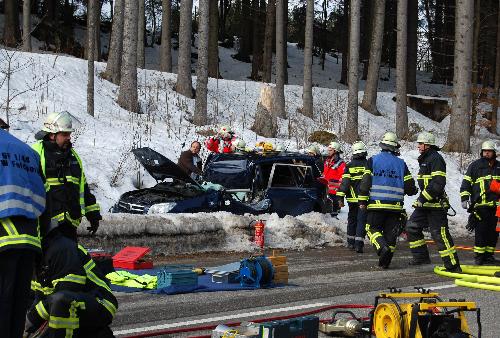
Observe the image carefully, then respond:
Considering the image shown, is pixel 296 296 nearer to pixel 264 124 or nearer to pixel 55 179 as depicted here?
pixel 55 179

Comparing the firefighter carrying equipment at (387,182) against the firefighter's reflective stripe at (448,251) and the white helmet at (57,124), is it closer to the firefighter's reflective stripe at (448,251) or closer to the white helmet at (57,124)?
the firefighter's reflective stripe at (448,251)

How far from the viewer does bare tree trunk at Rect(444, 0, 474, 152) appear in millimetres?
28016

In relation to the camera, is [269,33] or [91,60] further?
[269,33]

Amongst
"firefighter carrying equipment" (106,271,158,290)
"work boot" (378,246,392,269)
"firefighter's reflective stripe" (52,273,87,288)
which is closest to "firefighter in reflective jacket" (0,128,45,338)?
"firefighter's reflective stripe" (52,273,87,288)

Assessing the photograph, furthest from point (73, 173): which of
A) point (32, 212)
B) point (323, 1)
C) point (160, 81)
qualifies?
point (323, 1)

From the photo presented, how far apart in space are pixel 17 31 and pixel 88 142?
19.6m

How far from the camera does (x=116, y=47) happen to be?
2880 centimetres

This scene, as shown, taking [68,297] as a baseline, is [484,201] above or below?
below

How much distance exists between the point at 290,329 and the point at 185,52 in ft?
78.5

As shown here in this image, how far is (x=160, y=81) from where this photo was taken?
31312mm

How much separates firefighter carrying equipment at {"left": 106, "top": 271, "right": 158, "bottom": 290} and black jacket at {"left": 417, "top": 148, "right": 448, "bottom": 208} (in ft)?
15.5

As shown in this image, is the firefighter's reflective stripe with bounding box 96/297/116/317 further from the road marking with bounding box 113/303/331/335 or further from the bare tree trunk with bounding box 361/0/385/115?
the bare tree trunk with bounding box 361/0/385/115

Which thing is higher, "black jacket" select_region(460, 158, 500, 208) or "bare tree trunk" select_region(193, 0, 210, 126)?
"bare tree trunk" select_region(193, 0, 210, 126)

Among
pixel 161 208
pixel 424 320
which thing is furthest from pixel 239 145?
pixel 424 320
